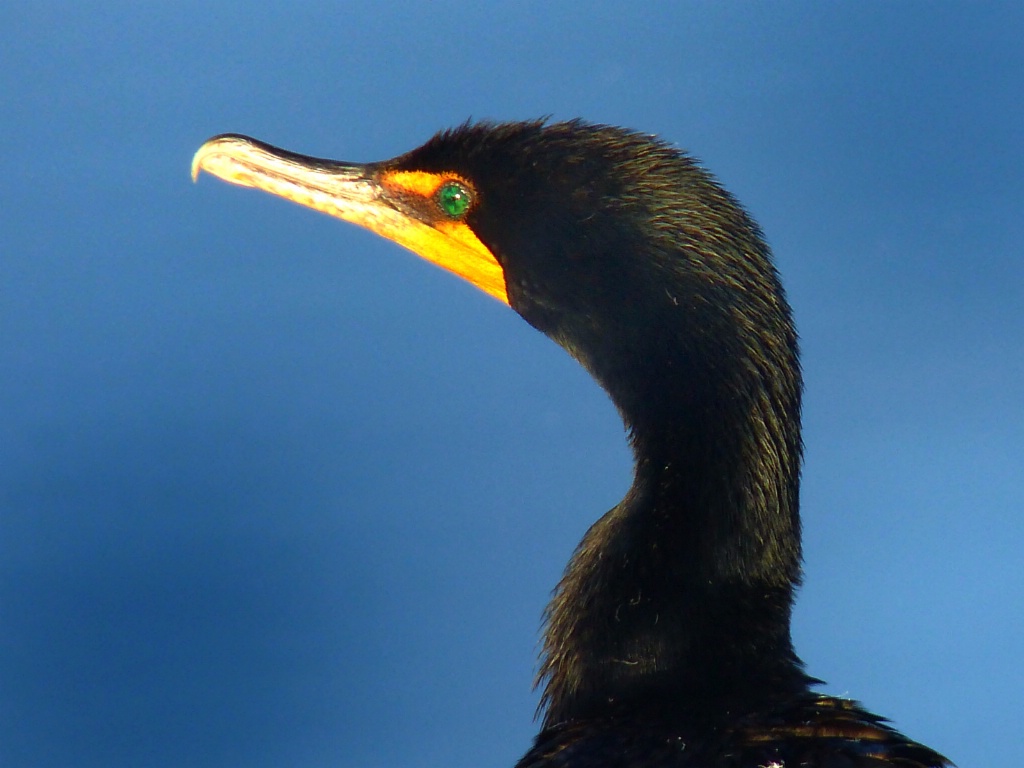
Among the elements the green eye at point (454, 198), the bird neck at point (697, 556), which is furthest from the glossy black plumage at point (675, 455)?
the green eye at point (454, 198)

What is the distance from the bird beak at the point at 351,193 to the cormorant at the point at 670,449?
18cm

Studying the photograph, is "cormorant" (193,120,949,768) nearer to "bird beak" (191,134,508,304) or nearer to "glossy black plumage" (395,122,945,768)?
"glossy black plumage" (395,122,945,768)

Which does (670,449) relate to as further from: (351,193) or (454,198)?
(351,193)

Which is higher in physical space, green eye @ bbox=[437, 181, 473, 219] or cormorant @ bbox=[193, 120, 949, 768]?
green eye @ bbox=[437, 181, 473, 219]

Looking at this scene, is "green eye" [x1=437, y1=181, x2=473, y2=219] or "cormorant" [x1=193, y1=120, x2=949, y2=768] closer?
"cormorant" [x1=193, y1=120, x2=949, y2=768]

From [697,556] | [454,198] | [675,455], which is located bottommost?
[697,556]

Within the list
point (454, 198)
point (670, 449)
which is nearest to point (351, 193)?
point (454, 198)

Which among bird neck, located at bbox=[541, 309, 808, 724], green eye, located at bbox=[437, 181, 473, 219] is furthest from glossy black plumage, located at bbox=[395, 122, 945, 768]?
green eye, located at bbox=[437, 181, 473, 219]

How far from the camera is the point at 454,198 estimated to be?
2061 mm

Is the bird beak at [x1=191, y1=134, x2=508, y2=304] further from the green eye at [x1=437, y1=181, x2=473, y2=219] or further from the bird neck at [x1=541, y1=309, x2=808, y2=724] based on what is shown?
the bird neck at [x1=541, y1=309, x2=808, y2=724]

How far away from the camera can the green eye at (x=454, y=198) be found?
2.04m

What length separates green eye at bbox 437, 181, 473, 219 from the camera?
204 centimetres

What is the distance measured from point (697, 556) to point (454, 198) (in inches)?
26.2

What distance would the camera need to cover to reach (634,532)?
187 centimetres
